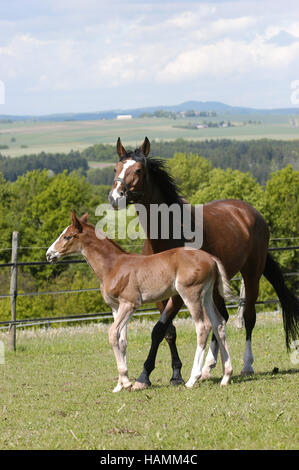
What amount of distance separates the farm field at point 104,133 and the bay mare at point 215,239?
4894 inches

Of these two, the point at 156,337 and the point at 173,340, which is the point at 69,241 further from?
the point at 173,340

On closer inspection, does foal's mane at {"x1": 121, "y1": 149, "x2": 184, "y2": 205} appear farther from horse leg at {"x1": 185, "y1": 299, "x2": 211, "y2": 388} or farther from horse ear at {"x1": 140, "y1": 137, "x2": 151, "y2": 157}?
horse leg at {"x1": 185, "y1": 299, "x2": 211, "y2": 388}

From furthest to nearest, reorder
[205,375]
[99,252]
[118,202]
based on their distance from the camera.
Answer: [205,375], [99,252], [118,202]

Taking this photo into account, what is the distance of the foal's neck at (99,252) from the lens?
7.34 m

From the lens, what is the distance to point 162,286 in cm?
698

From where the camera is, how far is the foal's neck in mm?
7345

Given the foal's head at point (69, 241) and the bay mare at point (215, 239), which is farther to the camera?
the foal's head at point (69, 241)

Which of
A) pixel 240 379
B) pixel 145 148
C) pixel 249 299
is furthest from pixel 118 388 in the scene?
pixel 145 148

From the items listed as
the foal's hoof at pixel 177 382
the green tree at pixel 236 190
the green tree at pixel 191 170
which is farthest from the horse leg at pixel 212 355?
the green tree at pixel 191 170

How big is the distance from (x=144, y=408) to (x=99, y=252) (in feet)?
6.33

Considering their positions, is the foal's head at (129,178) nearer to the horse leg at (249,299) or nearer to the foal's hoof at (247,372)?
the horse leg at (249,299)

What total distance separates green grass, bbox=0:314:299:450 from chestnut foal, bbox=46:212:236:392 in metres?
0.48

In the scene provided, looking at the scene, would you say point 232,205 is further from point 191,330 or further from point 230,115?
point 230,115
